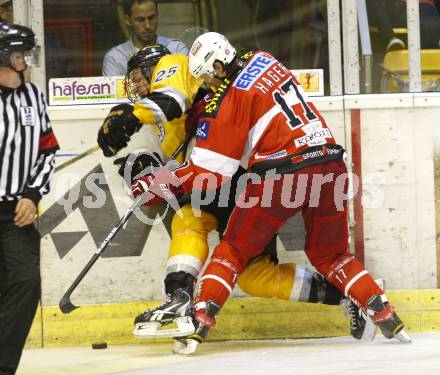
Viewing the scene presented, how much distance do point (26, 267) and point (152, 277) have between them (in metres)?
1.21

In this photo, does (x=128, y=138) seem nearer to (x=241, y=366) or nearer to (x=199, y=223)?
(x=199, y=223)

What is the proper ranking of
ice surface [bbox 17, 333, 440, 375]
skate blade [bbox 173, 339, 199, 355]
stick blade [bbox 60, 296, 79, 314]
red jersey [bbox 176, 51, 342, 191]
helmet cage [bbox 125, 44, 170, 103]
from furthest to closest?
helmet cage [bbox 125, 44, 170, 103], stick blade [bbox 60, 296, 79, 314], skate blade [bbox 173, 339, 199, 355], red jersey [bbox 176, 51, 342, 191], ice surface [bbox 17, 333, 440, 375]

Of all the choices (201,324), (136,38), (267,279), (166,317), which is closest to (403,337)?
(267,279)

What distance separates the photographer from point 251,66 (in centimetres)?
510

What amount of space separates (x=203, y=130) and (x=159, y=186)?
0.41 metres

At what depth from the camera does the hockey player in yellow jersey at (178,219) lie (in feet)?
16.8

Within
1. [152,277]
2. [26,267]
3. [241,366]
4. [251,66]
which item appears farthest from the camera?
[152,277]

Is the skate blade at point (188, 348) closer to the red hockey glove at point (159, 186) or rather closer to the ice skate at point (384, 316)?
the red hockey glove at point (159, 186)

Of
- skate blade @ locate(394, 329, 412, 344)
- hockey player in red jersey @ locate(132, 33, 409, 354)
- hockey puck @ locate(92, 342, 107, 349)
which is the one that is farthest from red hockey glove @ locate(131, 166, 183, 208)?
skate blade @ locate(394, 329, 412, 344)

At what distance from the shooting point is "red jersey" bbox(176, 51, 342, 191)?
16.4 feet

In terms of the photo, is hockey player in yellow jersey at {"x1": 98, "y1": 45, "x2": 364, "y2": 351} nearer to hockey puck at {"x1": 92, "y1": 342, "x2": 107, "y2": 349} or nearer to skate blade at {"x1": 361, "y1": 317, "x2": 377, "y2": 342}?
skate blade at {"x1": 361, "y1": 317, "x2": 377, "y2": 342}

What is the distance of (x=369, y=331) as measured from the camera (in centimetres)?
533

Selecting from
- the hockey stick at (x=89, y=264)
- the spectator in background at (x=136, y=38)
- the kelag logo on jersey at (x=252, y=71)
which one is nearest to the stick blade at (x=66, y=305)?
the hockey stick at (x=89, y=264)

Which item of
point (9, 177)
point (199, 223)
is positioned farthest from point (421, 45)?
point (9, 177)
